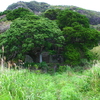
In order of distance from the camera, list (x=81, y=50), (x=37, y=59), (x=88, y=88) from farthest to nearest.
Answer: (x=81, y=50)
(x=37, y=59)
(x=88, y=88)

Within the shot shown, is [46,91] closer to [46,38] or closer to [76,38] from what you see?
[46,38]

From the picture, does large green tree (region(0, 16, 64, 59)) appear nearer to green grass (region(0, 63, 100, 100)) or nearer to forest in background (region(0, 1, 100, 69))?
forest in background (region(0, 1, 100, 69))

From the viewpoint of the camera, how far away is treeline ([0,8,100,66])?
348 inches

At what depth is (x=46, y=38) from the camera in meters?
9.65

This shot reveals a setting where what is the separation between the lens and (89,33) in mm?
10336

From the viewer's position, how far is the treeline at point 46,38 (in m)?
8.85

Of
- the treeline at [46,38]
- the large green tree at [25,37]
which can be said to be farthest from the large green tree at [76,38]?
the large green tree at [25,37]

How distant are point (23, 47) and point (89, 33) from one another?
17.9ft

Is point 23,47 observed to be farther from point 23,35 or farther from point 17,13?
point 17,13

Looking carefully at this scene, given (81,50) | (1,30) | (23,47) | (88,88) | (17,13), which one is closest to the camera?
(88,88)

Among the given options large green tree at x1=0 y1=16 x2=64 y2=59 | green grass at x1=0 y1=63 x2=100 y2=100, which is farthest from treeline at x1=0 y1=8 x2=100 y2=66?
green grass at x1=0 y1=63 x2=100 y2=100

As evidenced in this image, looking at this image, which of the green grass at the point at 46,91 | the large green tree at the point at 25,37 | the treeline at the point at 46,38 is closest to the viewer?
the green grass at the point at 46,91

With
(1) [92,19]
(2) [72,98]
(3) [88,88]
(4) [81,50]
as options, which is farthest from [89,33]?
(1) [92,19]

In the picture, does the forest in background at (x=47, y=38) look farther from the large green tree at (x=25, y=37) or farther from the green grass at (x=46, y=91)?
the green grass at (x=46, y=91)
